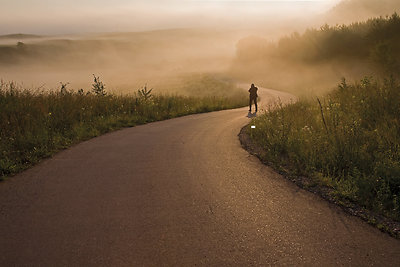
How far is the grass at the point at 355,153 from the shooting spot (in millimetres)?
4660

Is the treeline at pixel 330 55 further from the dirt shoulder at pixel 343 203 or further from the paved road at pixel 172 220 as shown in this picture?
the paved road at pixel 172 220

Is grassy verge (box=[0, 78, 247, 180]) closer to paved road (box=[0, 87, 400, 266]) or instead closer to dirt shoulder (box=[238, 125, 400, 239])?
paved road (box=[0, 87, 400, 266])

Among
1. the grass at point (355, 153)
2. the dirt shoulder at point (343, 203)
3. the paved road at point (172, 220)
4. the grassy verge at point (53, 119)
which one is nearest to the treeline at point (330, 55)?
the grass at point (355, 153)

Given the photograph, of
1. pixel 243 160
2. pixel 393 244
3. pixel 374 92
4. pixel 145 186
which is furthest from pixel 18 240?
pixel 374 92

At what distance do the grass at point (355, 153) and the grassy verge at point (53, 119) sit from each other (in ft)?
16.9

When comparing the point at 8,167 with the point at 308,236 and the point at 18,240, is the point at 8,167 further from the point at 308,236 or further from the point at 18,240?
the point at 308,236

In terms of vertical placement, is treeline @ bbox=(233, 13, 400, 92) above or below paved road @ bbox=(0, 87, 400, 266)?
above

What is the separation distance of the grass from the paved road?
53 cm

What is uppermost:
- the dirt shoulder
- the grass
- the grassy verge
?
the grassy verge

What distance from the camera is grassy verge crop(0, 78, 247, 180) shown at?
7137 millimetres

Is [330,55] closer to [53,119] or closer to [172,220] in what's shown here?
[53,119]

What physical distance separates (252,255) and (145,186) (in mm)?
2541

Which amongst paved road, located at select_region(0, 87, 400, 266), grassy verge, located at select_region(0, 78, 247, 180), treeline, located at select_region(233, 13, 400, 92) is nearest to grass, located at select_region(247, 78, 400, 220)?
paved road, located at select_region(0, 87, 400, 266)

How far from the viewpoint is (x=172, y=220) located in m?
4.02
